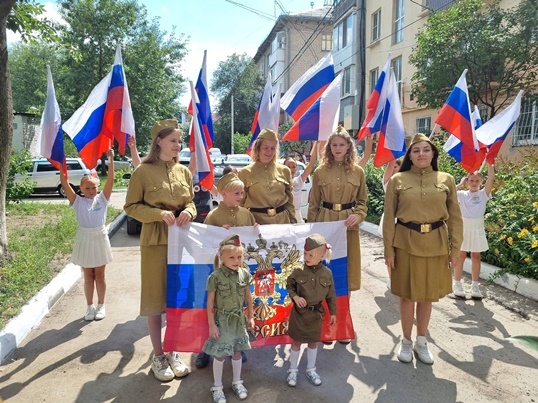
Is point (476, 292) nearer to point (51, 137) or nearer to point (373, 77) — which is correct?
point (51, 137)

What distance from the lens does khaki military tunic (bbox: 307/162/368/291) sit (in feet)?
12.9

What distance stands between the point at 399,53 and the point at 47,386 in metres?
20.2

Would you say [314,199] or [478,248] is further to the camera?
[478,248]

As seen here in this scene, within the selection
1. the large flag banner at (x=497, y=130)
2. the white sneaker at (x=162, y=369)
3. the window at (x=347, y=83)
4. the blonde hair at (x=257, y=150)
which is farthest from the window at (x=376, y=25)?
the white sneaker at (x=162, y=369)

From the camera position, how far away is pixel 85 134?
3906mm

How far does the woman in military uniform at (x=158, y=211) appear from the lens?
3281 millimetres

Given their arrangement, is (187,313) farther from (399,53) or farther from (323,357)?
(399,53)

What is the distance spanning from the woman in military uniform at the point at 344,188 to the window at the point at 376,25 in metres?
20.3

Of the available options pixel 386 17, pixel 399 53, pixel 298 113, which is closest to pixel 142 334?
pixel 298 113

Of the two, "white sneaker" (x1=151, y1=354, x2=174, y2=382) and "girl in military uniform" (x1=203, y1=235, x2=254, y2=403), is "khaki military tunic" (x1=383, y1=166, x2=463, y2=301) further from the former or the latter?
"white sneaker" (x1=151, y1=354, x2=174, y2=382)

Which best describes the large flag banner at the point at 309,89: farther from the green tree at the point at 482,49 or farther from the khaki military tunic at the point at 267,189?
the green tree at the point at 482,49

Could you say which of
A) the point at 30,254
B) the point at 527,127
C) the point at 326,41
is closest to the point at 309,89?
the point at 30,254

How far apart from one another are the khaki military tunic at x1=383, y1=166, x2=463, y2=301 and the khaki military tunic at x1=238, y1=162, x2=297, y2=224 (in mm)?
947

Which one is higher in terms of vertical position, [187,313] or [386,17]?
[386,17]
